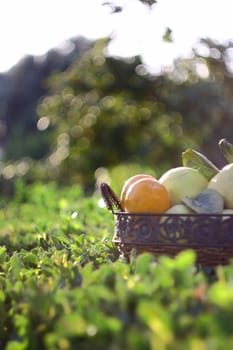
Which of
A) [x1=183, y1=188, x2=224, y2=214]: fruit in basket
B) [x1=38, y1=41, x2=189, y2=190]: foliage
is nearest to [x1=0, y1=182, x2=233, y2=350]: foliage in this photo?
[x1=183, y1=188, x2=224, y2=214]: fruit in basket

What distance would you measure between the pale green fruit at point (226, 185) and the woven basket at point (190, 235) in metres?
0.16

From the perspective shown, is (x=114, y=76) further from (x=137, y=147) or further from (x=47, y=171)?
(x=47, y=171)

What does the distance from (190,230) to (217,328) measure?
1202 mm

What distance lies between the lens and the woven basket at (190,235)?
8.54 ft

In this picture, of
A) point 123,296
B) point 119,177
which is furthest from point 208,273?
point 119,177

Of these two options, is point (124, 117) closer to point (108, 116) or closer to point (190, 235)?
point (108, 116)

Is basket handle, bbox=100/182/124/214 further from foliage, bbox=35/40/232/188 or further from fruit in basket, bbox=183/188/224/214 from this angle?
foliage, bbox=35/40/232/188

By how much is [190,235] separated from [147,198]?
213 millimetres

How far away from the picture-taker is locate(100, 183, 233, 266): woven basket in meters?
2.60

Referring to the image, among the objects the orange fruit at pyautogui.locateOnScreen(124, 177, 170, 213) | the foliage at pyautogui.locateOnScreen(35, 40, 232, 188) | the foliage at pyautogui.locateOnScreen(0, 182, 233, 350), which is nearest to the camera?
the foliage at pyautogui.locateOnScreen(0, 182, 233, 350)

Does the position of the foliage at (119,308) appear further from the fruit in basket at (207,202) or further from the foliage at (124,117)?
the foliage at (124,117)

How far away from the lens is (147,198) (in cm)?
273

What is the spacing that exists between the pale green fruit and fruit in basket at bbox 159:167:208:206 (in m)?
0.07

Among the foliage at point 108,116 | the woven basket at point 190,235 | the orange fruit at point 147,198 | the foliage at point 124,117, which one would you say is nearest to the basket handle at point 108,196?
the orange fruit at point 147,198
